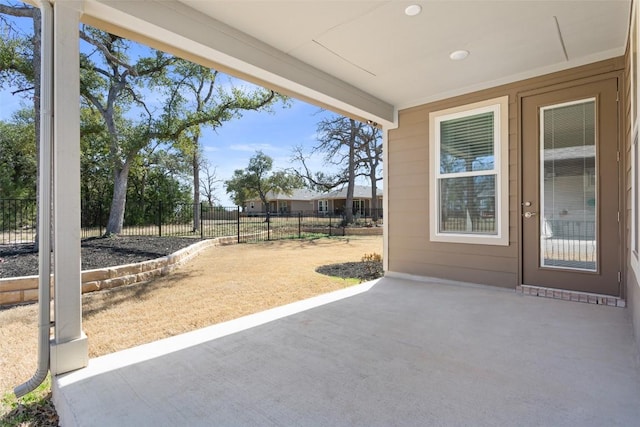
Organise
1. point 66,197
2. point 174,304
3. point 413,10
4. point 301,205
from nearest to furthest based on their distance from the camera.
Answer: point 66,197, point 413,10, point 174,304, point 301,205

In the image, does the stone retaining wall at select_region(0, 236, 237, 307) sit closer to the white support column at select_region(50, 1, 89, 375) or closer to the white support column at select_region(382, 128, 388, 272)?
the white support column at select_region(50, 1, 89, 375)

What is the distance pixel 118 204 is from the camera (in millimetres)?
9344

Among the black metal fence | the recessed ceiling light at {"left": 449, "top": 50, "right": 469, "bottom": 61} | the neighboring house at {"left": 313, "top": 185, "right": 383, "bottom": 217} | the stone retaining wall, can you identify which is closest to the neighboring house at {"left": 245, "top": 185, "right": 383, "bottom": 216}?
the neighboring house at {"left": 313, "top": 185, "right": 383, "bottom": 217}

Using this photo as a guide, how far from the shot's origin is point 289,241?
11.3 metres

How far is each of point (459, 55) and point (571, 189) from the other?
187cm

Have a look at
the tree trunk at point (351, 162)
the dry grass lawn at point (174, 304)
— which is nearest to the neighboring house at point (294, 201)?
the tree trunk at point (351, 162)

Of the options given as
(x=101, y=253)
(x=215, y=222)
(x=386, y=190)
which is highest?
(x=386, y=190)

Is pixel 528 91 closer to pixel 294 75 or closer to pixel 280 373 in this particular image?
pixel 294 75

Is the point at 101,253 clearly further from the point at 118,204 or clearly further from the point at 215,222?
the point at 215,222

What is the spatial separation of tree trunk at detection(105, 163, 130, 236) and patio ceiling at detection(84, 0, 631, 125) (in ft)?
25.1

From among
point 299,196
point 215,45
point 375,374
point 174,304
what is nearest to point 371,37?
point 215,45

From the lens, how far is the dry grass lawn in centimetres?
277

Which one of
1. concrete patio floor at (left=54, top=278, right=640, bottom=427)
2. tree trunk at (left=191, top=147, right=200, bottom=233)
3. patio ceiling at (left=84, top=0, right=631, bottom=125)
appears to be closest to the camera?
concrete patio floor at (left=54, top=278, right=640, bottom=427)

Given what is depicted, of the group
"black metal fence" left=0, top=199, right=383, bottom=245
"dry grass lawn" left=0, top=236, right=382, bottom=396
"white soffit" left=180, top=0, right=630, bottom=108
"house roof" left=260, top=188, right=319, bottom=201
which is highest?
"house roof" left=260, top=188, right=319, bottom=201
